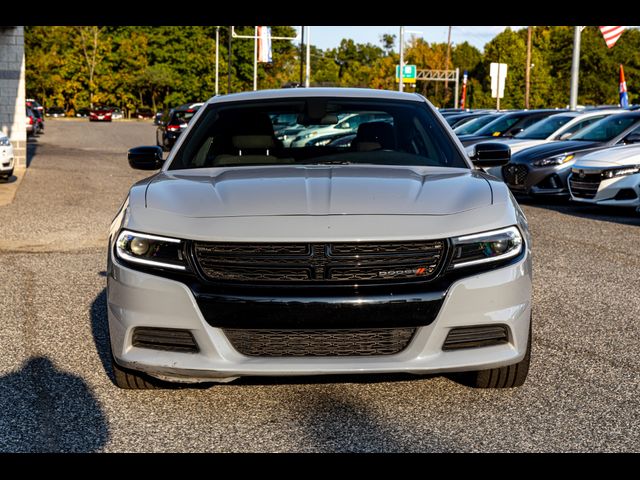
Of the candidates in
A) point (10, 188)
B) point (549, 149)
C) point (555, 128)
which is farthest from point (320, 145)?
point (10, 188)

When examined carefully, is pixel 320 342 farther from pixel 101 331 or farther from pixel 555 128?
pixel 555 128

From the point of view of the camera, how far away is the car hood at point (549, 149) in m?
16.1

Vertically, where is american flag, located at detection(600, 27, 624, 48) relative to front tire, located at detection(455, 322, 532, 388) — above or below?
above

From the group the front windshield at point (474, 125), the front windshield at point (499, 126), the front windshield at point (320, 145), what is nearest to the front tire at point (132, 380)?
the front windshield at point (320, 145)

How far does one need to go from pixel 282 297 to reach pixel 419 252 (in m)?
0.60

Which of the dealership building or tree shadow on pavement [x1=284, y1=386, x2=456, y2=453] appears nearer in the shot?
tree shadow on pavement [x1=284, y1=386, x2=456, y2=453]

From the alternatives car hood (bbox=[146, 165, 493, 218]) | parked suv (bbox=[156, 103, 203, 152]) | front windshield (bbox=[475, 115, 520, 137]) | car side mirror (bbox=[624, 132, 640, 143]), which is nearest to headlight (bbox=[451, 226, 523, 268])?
car hood (bbox=[146, 165, 493, 218])

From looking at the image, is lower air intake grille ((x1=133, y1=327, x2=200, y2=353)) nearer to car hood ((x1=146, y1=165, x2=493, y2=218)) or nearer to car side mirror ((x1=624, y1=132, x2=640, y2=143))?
car hood ((x1=146, y1=165, x2=493, y2=218))

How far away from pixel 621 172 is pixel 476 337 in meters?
10.1

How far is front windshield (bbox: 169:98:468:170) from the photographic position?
5.71 metres

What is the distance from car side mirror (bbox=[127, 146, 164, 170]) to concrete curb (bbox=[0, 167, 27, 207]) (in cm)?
1022

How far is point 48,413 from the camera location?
453 centimetres

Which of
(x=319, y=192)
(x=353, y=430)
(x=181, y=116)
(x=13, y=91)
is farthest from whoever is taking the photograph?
(x=181, y=116)
